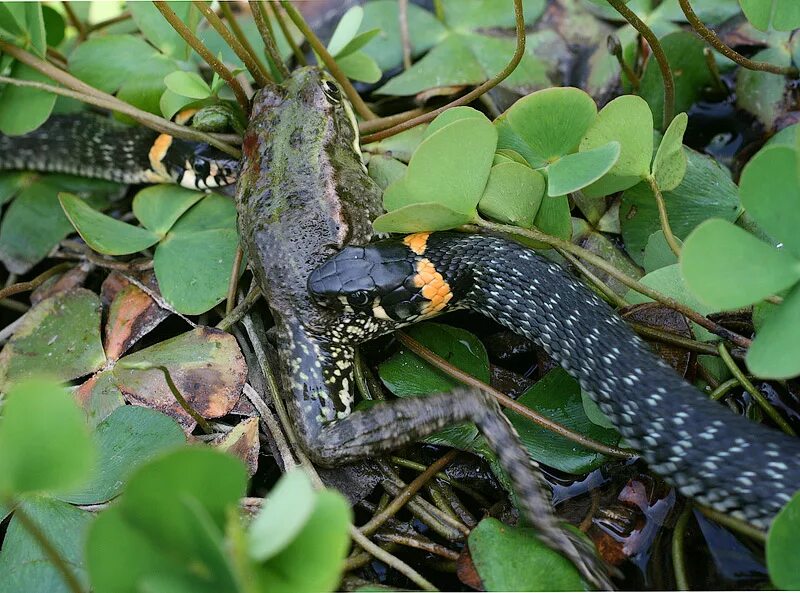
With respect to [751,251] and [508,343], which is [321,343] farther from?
[751,251]

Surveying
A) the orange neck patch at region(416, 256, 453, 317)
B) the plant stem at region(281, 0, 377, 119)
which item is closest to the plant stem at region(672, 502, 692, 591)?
the orange neck patch at region(416, 256, 453, 317)

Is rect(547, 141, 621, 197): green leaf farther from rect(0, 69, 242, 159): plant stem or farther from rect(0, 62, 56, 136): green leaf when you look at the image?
rect(0, 62, 56, 136): green leaf

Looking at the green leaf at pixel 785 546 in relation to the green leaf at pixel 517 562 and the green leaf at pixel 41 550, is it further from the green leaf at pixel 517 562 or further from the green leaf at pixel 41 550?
the green leaf at pixel 41 550

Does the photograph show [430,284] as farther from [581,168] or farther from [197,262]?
[197,262]

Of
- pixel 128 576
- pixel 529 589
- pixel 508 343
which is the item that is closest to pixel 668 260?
pixel 508 343

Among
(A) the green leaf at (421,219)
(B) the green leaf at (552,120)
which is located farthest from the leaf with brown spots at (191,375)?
(B) the green leaf at (552,120)
